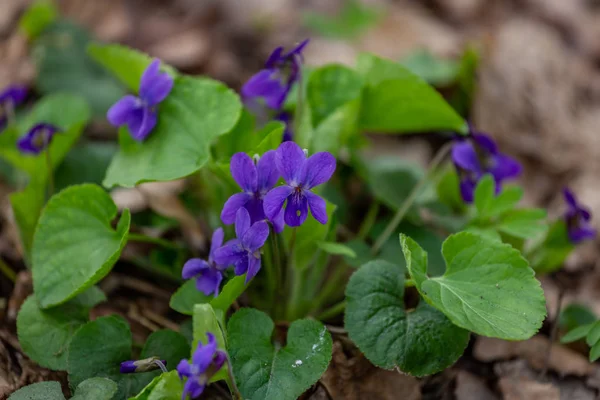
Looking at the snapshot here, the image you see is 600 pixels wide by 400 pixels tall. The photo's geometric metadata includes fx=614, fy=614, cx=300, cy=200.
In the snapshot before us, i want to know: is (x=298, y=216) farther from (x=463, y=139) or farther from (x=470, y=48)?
(x=470, y=48)

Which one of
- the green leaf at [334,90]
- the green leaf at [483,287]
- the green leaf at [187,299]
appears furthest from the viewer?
the green leaf at [334,90]

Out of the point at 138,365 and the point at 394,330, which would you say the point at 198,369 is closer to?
the point at 138,365

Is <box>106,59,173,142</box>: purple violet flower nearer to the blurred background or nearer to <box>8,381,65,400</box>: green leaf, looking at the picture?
the blurred background

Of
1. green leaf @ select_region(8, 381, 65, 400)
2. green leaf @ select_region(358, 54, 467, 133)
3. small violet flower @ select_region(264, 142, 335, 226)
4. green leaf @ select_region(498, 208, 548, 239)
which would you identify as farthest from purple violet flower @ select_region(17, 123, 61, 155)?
green leaf @ select_region(498, 208, 548, 239)

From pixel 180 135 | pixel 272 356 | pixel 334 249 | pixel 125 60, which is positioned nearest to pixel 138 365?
pixel 272 356

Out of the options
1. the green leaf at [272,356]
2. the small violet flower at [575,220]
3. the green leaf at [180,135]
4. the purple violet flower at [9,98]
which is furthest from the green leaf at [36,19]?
the small violet flower at [575,220]

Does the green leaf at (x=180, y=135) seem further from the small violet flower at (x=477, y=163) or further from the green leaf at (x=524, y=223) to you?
the green leaf at (x=524, y=223)

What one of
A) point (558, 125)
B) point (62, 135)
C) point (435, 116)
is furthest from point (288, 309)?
point (558, 125)
